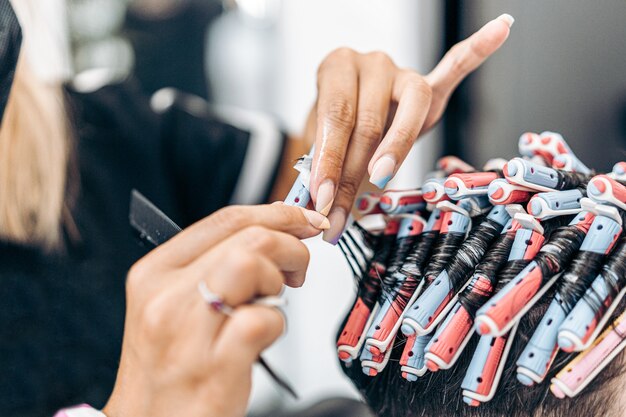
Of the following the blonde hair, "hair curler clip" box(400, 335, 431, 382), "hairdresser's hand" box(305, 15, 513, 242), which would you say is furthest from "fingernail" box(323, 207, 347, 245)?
the blonde hair

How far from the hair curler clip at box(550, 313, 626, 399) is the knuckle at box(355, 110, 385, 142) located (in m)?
0.24

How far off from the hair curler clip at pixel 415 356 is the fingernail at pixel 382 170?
125 mm

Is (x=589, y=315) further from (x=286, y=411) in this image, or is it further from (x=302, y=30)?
(x=302, y=30)

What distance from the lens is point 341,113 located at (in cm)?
53

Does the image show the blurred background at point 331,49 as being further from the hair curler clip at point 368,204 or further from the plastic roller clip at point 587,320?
the plastic roller clip at point 587,320

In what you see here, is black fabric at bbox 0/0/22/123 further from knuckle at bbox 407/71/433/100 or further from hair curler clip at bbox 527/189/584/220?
hair curler clip at bbox 527/189/584/220

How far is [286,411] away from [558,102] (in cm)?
53

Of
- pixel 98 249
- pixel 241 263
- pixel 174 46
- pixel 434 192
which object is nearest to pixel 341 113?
pixel 434 192

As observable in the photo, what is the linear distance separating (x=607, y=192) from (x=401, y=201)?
158mm

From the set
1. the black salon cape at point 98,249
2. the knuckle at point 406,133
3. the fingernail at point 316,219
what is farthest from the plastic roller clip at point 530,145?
the black salon cape at point 98,249

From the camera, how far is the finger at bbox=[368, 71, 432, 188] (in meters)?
0.48

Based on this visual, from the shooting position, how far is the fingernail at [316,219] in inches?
17.1

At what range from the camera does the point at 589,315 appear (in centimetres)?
38

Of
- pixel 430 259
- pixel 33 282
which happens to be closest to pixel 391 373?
pixel 430 259
